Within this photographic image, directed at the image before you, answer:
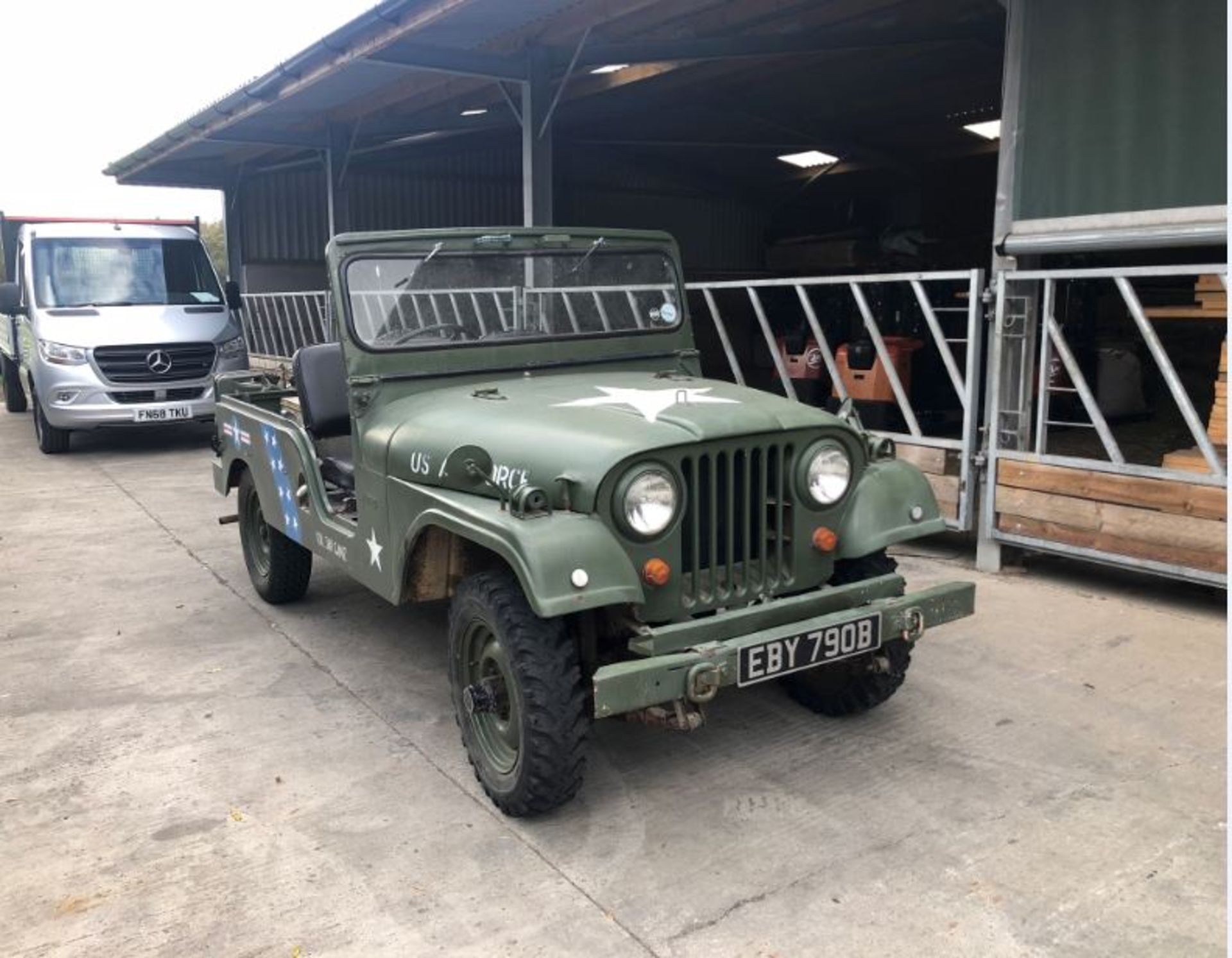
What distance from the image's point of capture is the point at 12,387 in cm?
1417

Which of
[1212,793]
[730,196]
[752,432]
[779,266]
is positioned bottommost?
[1212,793]

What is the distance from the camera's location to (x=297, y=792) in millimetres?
3414

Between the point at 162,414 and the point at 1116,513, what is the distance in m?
8.73

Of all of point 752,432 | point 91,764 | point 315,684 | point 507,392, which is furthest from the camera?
point 315,684

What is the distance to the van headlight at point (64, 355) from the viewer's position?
33.0 feet

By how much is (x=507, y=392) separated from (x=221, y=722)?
167cm

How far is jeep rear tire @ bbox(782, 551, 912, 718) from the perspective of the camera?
141 inches

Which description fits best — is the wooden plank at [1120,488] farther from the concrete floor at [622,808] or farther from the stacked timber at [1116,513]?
the concrete floor at [622,808]

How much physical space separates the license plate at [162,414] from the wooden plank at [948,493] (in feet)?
24.9

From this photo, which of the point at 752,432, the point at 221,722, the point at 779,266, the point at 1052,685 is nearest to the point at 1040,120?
the point at 1052,685

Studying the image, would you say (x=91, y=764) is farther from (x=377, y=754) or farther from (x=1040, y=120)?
(x=1040, y=120)

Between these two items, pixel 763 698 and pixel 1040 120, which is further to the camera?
pixel 1040 120

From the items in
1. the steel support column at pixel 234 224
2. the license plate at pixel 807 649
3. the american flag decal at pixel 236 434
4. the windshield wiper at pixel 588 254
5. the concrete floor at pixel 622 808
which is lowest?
the concrete floor at pixel 622 808

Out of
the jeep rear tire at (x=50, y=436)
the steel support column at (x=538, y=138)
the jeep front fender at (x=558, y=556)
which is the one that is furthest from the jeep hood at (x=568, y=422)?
the jeep rear tire at (x=50, y=436)
